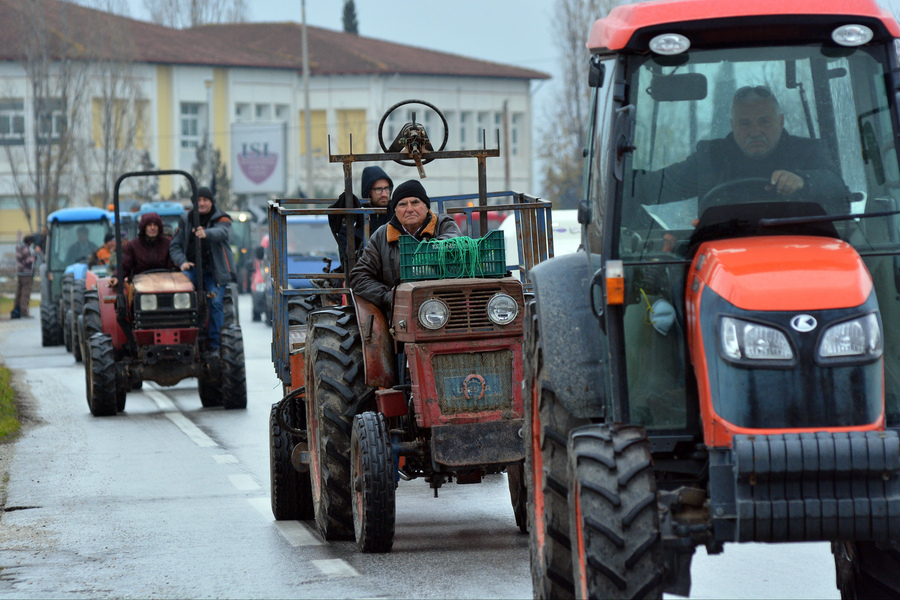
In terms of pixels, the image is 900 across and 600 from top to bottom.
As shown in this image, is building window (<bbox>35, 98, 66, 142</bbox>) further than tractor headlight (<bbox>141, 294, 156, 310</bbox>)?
Yes

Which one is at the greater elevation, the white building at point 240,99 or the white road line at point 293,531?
the white building at point 240,99

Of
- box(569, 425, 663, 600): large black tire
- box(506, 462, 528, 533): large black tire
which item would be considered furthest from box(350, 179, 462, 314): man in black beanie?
box(569, 425, 663, 600): large black tire

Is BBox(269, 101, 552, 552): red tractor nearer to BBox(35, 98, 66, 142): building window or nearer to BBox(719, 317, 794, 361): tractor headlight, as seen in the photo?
BBox(719, 317, 794, 361): tractor headlight

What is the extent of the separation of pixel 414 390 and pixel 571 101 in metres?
60.1

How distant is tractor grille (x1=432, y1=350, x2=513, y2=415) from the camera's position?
27.3 feet

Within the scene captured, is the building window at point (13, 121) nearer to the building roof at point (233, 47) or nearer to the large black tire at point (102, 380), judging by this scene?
the building roof at point (233, 47)

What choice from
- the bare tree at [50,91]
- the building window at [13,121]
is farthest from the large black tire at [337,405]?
the building window at [13,121]

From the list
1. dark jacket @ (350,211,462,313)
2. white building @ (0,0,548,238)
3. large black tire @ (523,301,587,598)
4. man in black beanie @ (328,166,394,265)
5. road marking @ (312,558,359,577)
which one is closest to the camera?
large black tire @ (523,301,587,598)

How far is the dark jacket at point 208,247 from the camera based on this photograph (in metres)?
16.9

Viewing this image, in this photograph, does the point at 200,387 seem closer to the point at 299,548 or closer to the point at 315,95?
the point at 299,548

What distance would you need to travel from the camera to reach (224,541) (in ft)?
29.8

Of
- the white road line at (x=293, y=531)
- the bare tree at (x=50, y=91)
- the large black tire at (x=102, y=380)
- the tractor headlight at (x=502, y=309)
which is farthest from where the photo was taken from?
the bare tree at (x=50, y=91)

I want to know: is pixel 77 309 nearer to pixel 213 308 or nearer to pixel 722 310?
pixel 213 308

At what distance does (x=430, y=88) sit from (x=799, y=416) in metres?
76.3
